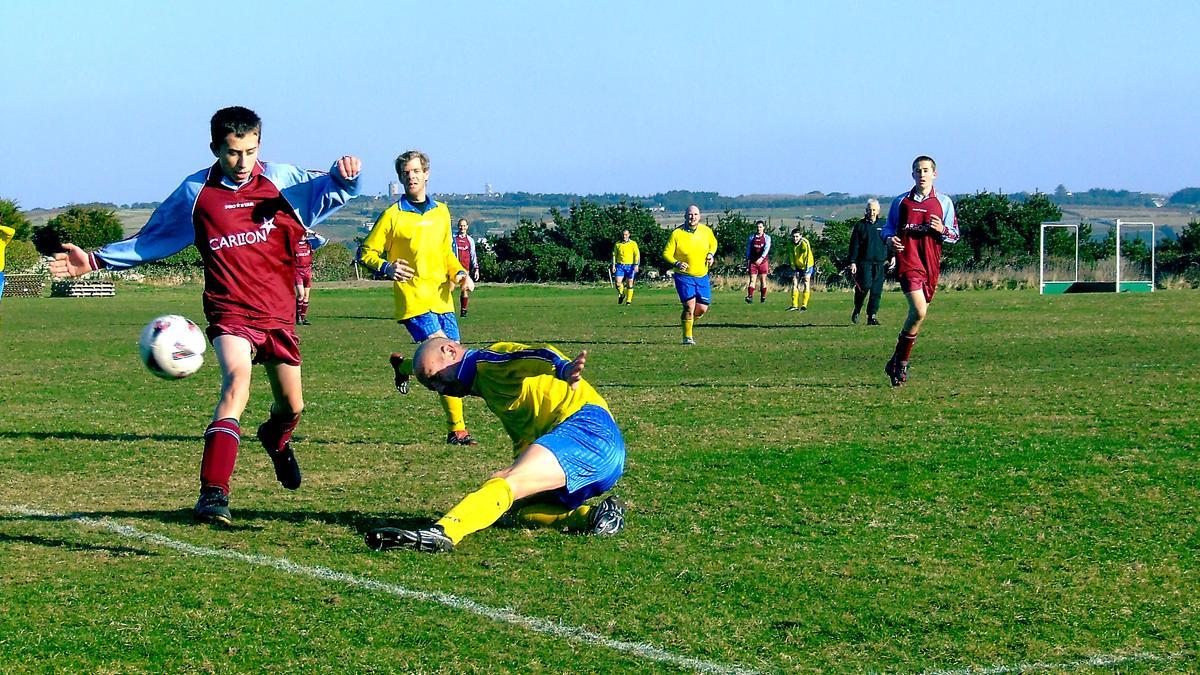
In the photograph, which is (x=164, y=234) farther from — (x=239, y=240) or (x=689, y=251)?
(x=689, y=251)

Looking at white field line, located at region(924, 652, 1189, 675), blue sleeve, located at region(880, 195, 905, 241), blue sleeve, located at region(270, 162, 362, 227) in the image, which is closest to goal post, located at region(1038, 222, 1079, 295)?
blue sleeve, located at region(880, 195, 905, 241)

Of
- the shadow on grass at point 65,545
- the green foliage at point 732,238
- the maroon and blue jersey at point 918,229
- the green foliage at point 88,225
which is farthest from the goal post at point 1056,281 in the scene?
the green foliage at point 88,225

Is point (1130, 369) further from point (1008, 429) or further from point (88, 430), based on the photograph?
point (88, 430)

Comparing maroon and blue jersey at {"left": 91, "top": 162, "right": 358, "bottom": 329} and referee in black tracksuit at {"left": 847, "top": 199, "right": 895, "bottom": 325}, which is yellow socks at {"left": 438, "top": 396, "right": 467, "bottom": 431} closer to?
maroon and blue jersey at {"left": 91, "top": 162, "right": 358, "bottom": 329}

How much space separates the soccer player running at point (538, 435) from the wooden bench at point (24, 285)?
40.5 meters

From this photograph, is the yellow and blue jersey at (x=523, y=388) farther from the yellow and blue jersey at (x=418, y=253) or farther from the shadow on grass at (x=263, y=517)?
the yellow and blue jersey at (x=418, y=253)

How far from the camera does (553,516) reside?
7.03 m

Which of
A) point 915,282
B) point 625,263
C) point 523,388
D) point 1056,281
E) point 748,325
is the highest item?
point 915,282

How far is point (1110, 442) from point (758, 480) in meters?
2.96

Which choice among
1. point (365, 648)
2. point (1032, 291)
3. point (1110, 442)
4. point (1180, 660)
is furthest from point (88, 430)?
point (1032, 291)

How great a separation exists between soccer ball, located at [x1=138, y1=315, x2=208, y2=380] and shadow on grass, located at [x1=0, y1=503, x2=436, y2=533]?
835 millimetres

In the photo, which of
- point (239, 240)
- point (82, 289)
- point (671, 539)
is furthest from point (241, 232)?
point (82, 289)

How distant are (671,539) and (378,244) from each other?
16.9ft

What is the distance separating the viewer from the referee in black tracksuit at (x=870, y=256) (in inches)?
969
